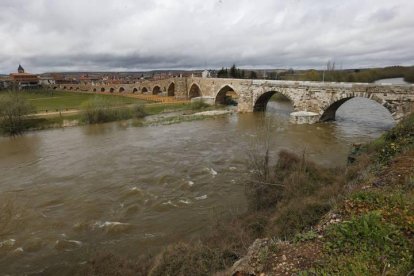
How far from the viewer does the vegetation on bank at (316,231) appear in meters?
4.98

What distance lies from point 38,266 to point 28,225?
3406 mm

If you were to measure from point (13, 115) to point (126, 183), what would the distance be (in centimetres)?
2594

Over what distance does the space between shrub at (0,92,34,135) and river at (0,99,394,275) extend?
2.09 metres

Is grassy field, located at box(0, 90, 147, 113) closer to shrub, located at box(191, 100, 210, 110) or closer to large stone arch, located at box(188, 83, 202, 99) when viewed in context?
large stone arch, located at box(188, 83, 202, 99)

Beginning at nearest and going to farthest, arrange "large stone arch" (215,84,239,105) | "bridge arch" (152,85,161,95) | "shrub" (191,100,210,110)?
"shrub" (191,100,210,110) → "large stone arch" (215,84,239,105) → "bridge arch" (152,85,161,95)

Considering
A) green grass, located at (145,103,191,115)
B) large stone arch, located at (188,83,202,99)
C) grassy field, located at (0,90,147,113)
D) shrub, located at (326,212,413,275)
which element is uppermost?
large stone arch, located at (188,83,202,99)

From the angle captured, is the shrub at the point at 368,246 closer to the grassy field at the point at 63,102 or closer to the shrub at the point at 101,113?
the shrub at the point at 101,113

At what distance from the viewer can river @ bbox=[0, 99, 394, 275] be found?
1108 centimetres

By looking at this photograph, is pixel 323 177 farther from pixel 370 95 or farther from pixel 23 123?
pixel 23 123

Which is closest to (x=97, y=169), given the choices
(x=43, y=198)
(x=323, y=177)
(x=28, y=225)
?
(x=43, y=198)

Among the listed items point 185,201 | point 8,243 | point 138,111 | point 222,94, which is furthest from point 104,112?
point 8,243

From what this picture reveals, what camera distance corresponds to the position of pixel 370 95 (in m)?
25.4

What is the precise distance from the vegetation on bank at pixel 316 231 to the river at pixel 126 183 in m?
1.75

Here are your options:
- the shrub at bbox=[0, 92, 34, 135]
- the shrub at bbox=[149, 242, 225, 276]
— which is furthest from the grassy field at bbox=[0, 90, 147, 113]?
the shrub at bbox=[149, 242, 225, 276]
